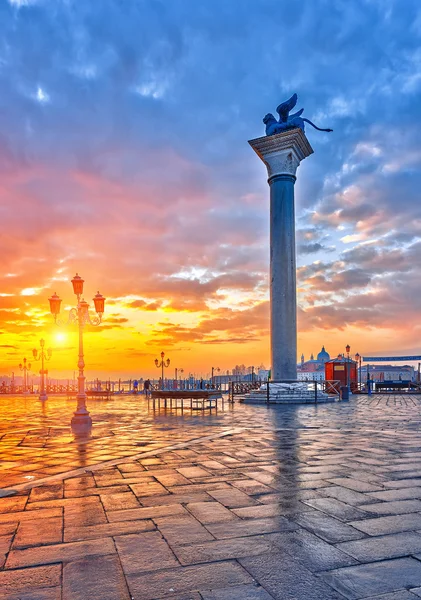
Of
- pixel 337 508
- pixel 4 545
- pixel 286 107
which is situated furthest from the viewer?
pixel 286 107

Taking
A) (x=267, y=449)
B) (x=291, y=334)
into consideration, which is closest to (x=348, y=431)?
(x=267, y=449)

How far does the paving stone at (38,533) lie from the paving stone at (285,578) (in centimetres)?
157

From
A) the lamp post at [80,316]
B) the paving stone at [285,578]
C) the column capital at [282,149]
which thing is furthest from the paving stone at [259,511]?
the column capital at [282,149]

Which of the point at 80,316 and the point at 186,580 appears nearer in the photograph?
the point at 186,580

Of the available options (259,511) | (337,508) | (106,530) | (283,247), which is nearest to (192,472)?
(259,511)

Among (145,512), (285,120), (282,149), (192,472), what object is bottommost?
(192,472)

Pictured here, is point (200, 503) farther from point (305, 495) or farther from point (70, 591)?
point (70, 591)

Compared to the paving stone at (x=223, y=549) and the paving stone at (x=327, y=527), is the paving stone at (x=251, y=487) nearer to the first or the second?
the paving stone at (x=327, y=527)

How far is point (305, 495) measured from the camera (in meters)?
4.84

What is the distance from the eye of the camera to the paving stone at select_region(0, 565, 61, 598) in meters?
2.80

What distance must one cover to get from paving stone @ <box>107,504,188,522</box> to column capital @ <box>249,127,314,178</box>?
1944 centimetres

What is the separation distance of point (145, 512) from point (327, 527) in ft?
5.39

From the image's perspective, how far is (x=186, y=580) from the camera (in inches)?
113

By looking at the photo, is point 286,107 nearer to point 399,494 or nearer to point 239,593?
point 399,494
